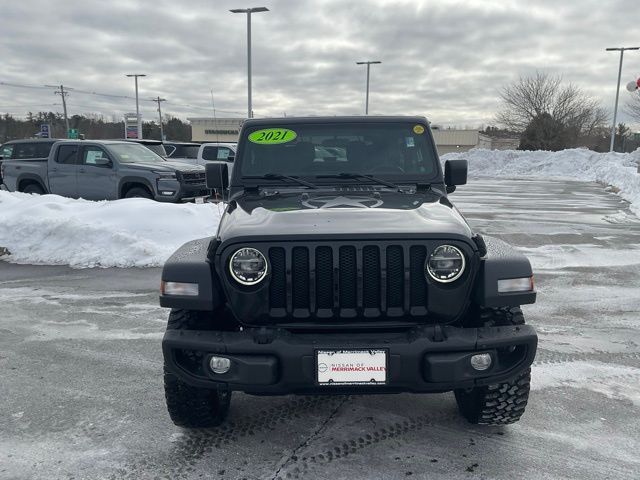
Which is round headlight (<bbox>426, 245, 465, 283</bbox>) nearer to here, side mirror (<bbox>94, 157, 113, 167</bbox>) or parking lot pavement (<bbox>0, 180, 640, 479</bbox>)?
parking lot pavement (<bbox>0, 180, 640, 479</bbox>)

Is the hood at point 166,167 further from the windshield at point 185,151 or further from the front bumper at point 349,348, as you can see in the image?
the front bumper at point 349,348

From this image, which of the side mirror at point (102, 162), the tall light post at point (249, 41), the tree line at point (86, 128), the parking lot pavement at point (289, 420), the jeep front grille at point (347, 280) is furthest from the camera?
the tree line at point (86, 128)

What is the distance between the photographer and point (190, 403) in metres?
3.15

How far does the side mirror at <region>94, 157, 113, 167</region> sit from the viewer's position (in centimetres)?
1261

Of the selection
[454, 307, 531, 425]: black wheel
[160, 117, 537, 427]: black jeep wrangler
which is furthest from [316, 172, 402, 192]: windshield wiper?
[454, 307, 531, 425]: black wheel

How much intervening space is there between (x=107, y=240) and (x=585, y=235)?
28.1 feet

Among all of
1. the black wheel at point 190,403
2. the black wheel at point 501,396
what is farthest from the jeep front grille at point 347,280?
the black wheel at point 190,403

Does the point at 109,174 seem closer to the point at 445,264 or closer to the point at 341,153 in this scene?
the point at 341,153

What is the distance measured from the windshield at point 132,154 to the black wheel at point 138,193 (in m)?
0.75

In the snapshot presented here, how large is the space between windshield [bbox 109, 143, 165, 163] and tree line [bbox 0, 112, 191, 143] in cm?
5257

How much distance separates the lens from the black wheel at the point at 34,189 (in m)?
13.8

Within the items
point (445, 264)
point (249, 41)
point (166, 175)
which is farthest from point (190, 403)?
point (249, 41)

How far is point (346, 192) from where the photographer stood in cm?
389

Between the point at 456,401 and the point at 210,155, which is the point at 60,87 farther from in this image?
the point at 456,401
